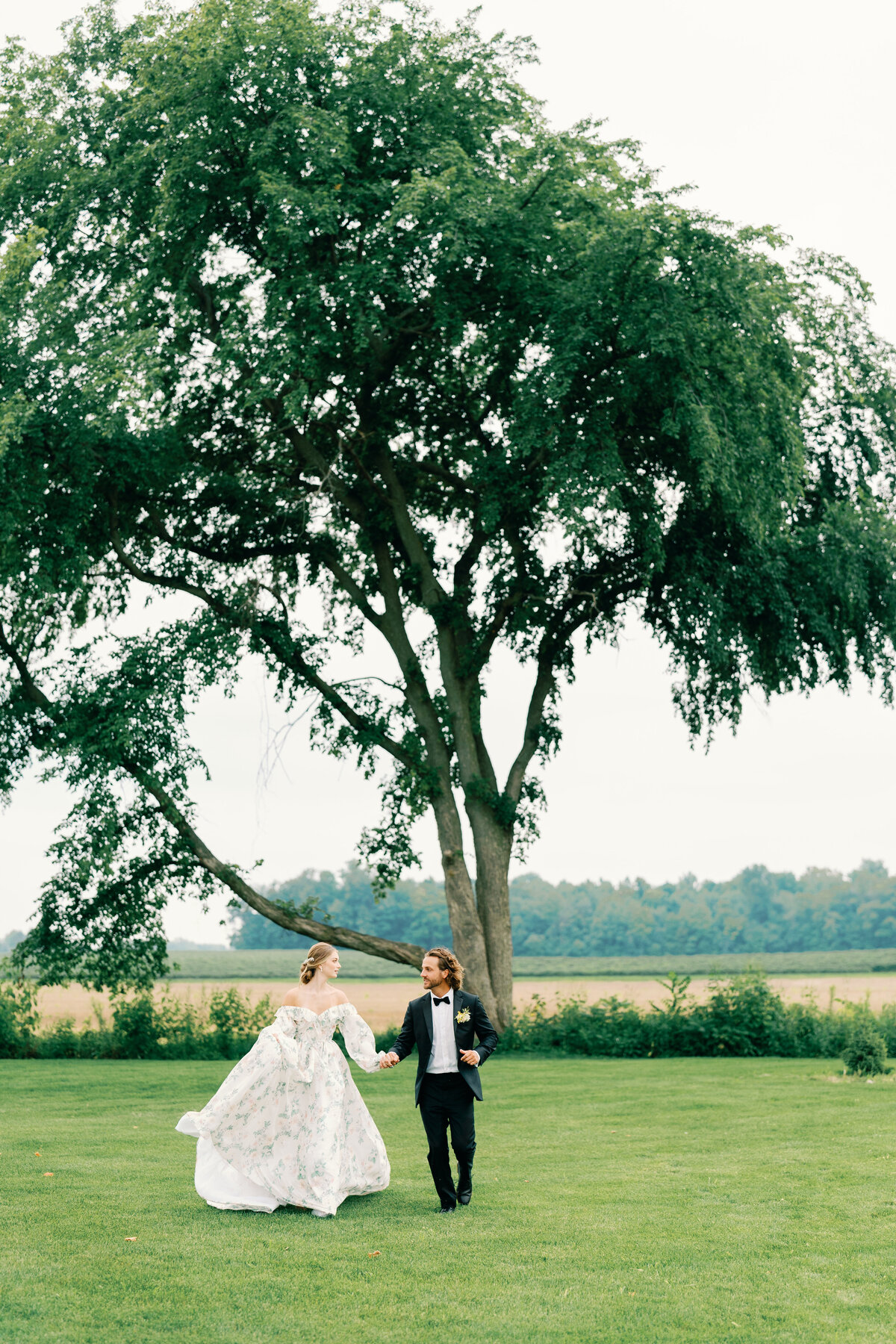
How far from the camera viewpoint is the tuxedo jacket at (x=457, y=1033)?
955 cm

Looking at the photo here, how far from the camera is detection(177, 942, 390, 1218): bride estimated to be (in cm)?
983

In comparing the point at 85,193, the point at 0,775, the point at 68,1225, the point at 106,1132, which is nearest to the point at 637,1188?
the point at 68,1225

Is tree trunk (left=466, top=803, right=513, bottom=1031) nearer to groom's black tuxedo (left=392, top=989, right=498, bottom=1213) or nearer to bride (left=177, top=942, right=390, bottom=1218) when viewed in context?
bride (left=177, top=942, right=390, bottom=1218)

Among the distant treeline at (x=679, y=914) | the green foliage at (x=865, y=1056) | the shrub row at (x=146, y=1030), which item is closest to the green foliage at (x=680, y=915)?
the distant treeline at (x=679, y=914)

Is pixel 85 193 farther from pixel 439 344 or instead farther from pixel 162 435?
pixel 439 344

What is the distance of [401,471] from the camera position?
28859 mm

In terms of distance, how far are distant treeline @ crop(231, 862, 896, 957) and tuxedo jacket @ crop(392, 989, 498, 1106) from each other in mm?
55036

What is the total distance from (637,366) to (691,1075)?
1206 centimetres

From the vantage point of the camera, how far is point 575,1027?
2720 centimetres

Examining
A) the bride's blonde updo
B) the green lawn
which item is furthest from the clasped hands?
the green lawn

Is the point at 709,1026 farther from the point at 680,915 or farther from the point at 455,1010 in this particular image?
the point at 680,915

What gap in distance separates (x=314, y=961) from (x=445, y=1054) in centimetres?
138

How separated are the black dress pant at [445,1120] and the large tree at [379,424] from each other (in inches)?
549

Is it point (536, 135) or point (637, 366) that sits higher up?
point (536, 135)
